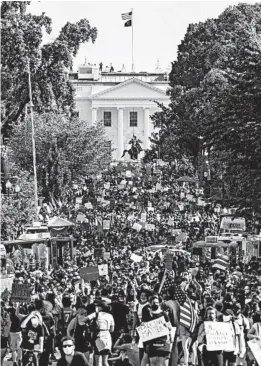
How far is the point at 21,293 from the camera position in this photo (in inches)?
701

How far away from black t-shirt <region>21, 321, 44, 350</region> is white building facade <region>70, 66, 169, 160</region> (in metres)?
104

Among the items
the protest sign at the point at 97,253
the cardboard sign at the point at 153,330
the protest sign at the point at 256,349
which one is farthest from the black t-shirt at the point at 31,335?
the protest sign at the point at 97,253

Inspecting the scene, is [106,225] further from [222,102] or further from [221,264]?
[221,264]

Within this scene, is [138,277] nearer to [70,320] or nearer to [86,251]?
[70,320]

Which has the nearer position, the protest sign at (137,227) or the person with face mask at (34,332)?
the person with face mask at (34,332)

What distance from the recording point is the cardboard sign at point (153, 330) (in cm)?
1384

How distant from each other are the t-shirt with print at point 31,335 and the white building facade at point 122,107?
104127 millimetres

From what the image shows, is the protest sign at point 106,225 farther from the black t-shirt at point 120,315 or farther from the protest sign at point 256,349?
the protest sign at point 256,349

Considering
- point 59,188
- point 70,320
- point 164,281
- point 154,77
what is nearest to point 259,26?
point 59,188

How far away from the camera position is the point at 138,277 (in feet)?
75.2

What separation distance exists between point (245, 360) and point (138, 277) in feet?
23.8

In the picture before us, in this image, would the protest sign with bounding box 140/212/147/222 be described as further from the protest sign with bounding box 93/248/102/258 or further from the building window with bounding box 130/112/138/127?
the building window with bounding box 130/112/138/127

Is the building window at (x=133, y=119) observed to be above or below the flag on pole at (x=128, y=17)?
below

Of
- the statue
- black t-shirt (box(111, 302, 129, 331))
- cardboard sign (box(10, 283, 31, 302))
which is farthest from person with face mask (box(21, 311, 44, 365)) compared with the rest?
the statue
